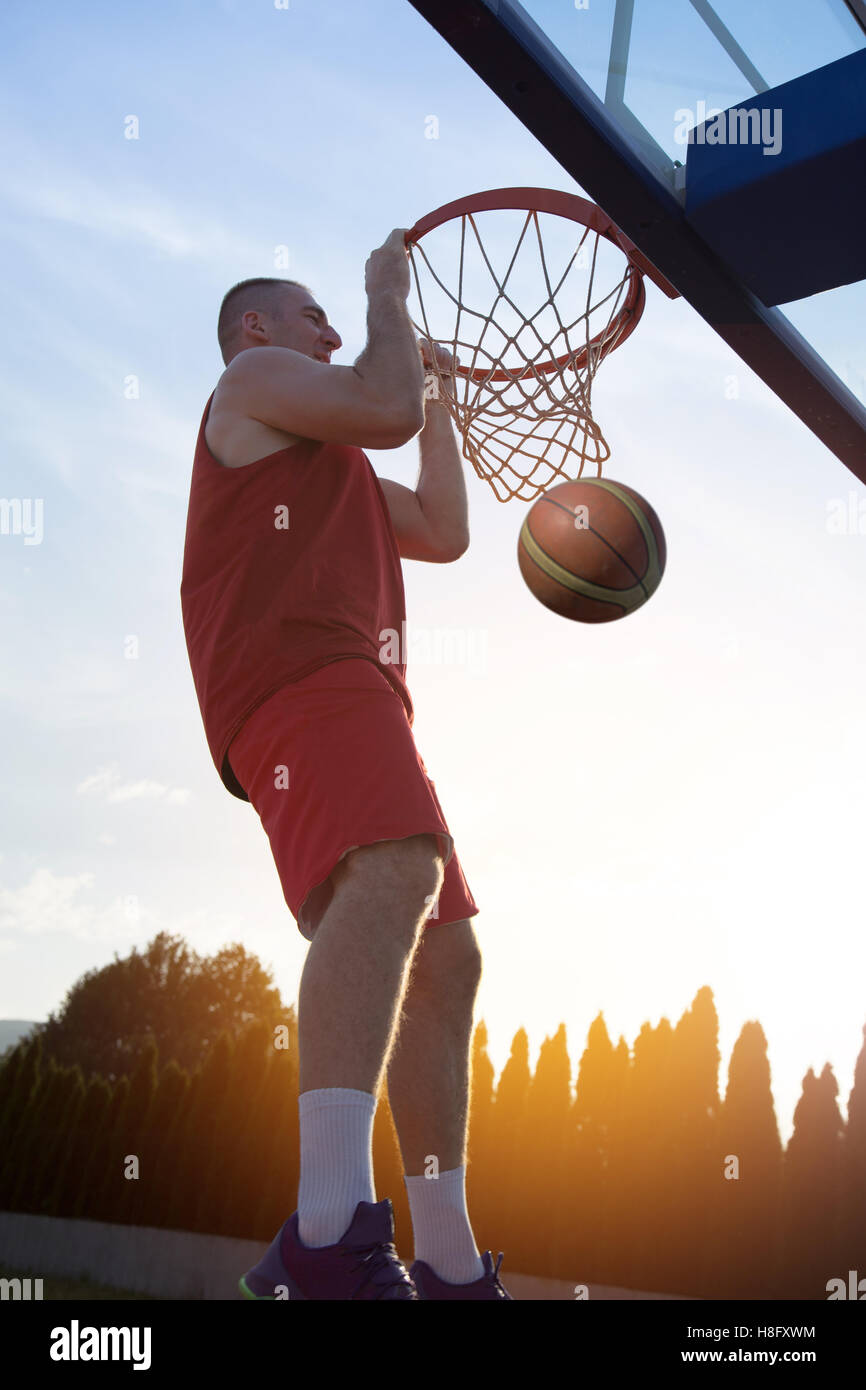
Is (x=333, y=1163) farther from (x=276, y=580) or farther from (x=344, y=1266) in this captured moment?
(x=276, y=580)

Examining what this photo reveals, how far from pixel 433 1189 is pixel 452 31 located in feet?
9.73

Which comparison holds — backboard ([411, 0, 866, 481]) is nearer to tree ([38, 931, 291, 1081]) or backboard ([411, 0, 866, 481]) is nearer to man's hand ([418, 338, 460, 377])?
man's hand ([418, 338, 460, 377])

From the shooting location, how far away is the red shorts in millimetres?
2178

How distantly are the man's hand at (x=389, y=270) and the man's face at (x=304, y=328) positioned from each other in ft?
1.00

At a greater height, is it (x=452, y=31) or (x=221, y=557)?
(x=452, y=31)

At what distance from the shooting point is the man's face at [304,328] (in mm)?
3197

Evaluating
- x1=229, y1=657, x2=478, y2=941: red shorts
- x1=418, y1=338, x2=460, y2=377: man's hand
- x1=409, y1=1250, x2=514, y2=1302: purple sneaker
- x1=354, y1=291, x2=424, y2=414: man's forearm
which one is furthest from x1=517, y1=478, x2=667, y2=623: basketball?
x1=409, y1=1250, x2=514, y2=1302: purple sneaker

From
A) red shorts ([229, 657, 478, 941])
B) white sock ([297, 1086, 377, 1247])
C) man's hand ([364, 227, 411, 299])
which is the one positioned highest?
man's hand ([364, 227, 411, 299])

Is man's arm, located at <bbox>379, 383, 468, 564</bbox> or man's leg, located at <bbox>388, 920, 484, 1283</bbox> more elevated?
man's arm, located at <bbox>379, 383, 468, 564</bbox>

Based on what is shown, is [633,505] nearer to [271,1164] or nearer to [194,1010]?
[271,1164]

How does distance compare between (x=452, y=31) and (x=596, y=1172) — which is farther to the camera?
(x=596, y=1172)

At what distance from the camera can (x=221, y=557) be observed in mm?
2646

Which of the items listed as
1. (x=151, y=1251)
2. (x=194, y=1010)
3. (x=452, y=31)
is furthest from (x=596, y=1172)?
(x=194, y=1010)

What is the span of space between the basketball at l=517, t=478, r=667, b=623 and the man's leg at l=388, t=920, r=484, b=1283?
3.49 feet
